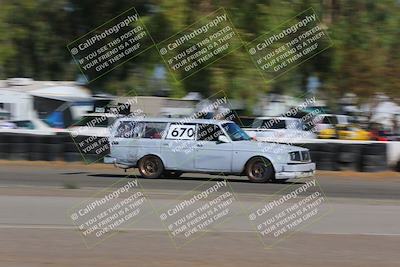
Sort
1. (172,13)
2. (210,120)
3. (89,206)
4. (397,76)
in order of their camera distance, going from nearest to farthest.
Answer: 1. (89,206)
2. (172,13)
3. (210,120)
4. (397,76)

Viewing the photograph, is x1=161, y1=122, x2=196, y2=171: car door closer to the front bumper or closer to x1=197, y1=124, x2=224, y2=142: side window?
x1=197, y1=124, x2=224, y2=142: side window

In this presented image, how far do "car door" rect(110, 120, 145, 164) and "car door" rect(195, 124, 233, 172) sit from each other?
5.03 ft

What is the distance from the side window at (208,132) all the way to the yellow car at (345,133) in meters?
11.7

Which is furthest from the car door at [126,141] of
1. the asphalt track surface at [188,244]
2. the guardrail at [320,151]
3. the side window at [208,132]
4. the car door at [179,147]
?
the asphalt track surface at [188,244]

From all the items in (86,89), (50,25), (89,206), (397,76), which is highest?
(50,25)

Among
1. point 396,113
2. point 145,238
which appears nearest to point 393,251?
point 145,238

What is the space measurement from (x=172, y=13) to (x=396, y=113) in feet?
70.1

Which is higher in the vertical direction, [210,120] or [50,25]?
[50,25]

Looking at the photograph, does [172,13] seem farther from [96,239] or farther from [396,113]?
[396,113]

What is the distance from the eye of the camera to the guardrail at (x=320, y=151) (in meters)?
20.8

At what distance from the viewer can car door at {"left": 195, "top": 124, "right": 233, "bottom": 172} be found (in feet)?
57.7

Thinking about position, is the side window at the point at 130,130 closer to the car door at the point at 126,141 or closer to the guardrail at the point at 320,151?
the car door at the point at 126,141

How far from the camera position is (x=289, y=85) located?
13.5 meters

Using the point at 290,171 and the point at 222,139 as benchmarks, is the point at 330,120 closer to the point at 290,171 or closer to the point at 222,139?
the point at 222,139
